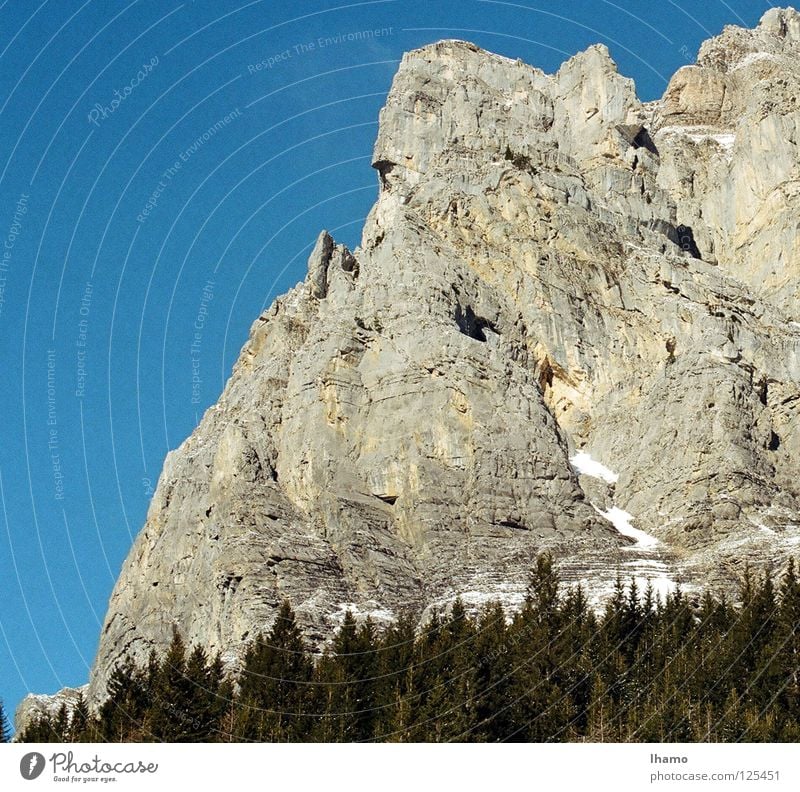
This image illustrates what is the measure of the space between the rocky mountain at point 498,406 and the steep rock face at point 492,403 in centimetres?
28

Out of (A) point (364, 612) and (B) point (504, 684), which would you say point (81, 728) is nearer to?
(B) point (504, 684)

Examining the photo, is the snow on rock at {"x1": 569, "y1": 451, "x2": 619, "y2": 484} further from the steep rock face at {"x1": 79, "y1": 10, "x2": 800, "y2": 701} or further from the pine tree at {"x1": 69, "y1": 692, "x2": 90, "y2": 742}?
the pine tree at {"x1": 69, "y1": 692, "x2": 90, "y2": 742}

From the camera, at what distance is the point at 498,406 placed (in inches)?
4931

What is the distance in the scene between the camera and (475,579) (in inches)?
4323

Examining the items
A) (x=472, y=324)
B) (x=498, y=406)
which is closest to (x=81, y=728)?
(x=498, y=406)

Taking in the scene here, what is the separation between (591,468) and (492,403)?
18.0 metres

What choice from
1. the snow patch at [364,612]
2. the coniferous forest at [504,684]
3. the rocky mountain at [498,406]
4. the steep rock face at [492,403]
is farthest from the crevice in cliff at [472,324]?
the coniferous forest at [504,684]

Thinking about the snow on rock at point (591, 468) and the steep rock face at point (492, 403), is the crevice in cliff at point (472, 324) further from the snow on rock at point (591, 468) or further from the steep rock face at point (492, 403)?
the snow on rock at point (591, 468)
